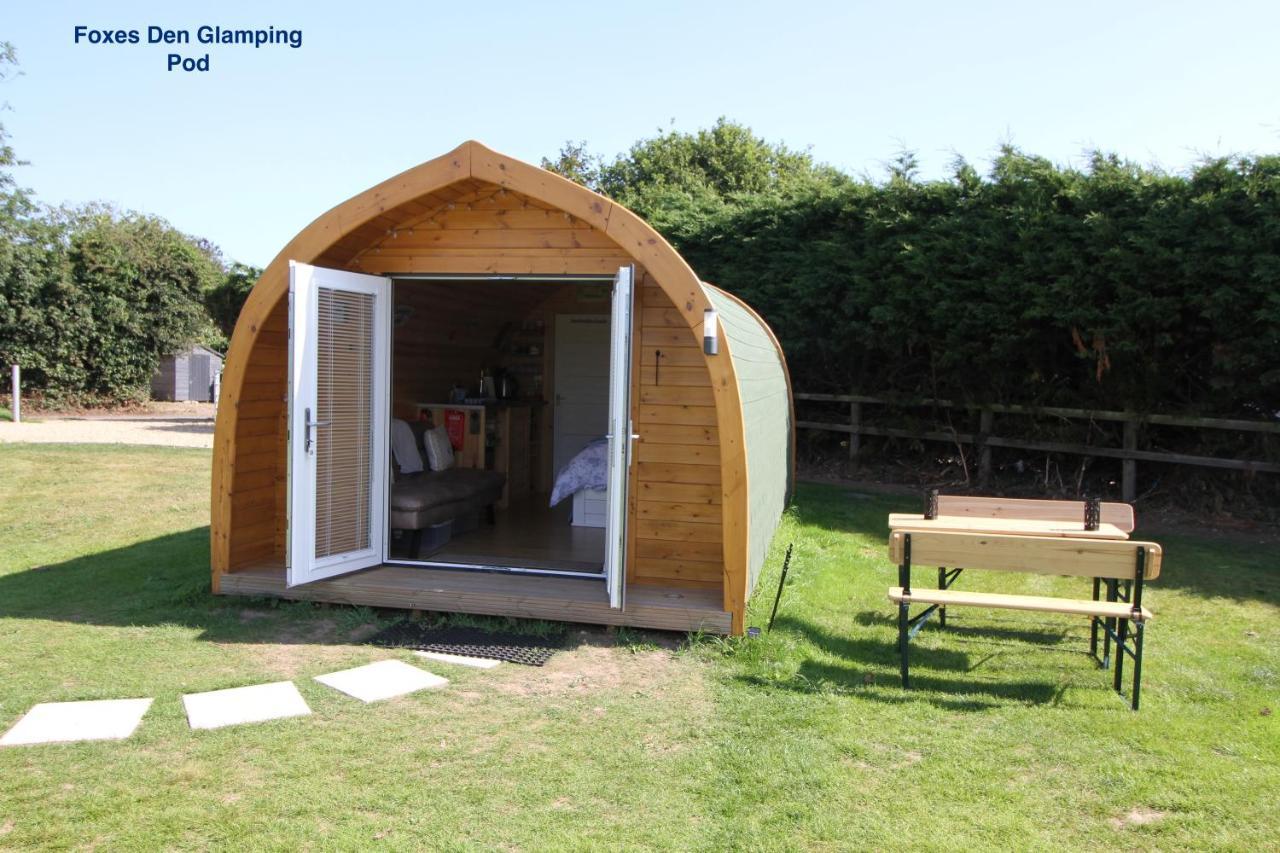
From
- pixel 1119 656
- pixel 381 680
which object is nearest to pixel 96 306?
A: pixel 381 680

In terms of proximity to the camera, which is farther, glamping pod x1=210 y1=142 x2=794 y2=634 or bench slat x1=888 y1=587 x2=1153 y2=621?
glamping pod x1=210 y1=142 x2=794 y2=634

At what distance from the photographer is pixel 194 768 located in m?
3.46

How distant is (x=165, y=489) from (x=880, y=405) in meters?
8.18

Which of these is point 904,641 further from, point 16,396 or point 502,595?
point 16,396

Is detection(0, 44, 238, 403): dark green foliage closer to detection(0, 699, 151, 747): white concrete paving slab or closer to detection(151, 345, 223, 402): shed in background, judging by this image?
detection(151, 345, 223, 402): shed in background

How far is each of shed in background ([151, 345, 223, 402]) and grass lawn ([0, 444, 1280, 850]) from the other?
18.1 meters

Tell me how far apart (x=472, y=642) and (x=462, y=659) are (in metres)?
0.31

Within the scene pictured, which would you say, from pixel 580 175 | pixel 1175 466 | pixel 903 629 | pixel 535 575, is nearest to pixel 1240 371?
pixel 1175 466

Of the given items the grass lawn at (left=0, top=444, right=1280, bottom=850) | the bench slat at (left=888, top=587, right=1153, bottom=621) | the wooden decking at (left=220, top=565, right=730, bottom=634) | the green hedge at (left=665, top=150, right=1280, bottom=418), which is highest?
the green hedge at (left=665, top=150, right=1280, bottom=418)

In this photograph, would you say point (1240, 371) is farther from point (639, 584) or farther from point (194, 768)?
point (194, 768)

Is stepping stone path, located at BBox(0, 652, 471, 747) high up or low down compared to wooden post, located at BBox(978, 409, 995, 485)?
down

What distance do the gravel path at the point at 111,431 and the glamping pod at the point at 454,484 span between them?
7.51 meters

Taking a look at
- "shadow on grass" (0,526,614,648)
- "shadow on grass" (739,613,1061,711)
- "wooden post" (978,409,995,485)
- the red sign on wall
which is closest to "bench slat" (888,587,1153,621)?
"shadow on grass" (739,613,1061,711)

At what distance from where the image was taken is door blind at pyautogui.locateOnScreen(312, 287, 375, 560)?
5.75 metres
